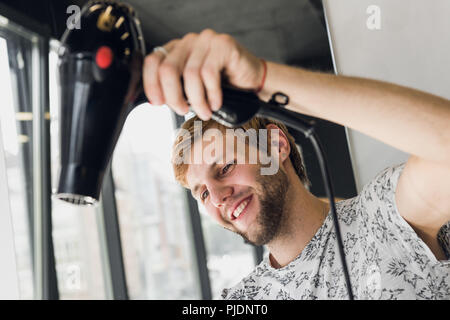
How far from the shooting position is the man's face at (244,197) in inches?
51.7

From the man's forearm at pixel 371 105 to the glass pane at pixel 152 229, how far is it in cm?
426

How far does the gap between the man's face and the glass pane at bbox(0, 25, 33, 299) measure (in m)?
1.84

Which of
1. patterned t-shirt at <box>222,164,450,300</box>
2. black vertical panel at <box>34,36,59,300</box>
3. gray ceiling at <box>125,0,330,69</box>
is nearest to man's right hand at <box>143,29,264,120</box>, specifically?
patterned t-shirt at <box>222,164,450,300</box>

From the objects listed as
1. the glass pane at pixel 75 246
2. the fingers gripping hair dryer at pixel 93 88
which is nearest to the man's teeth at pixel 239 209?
the fingers gripping hair dryer at pixel 93 88

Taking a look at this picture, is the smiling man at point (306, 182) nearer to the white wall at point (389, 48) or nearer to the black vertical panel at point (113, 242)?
the white wall at point (389, 48)

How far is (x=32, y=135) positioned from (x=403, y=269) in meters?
2.57

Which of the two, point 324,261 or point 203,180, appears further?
point 203,180

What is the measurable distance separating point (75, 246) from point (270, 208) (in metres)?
2.58

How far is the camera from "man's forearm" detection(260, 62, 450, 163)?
2.37 ft

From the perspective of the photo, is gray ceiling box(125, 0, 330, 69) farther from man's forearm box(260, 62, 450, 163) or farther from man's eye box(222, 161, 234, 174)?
man's forearm box(260, 62, 450, 163)

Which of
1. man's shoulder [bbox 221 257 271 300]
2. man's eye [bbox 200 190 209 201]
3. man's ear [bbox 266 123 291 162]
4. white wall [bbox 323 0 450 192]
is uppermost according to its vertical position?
white wall [bbox 323 0 450 192]

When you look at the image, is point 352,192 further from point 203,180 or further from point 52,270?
point 52,270

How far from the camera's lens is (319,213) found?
54.2 inches

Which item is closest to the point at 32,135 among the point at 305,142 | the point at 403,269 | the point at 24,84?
the point at 24,84
